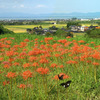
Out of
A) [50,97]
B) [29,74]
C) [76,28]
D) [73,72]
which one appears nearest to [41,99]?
[50,97]

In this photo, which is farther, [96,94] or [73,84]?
[73,84]

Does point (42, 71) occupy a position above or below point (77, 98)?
above

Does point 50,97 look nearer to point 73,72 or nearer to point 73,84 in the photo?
point 73,84

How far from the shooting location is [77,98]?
12.5ft

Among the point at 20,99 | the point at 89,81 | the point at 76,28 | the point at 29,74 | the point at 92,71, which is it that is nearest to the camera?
the point at 29,74

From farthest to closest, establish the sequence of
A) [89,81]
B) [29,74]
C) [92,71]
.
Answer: [92,71] → [89,81] → [29,74]

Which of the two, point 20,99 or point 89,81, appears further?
point 89,81

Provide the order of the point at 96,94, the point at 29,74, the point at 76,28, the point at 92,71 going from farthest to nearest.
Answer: the point at 76,28
the point at 92,71
the point at 96,94
the point at 29,74

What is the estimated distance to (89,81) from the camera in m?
4.37

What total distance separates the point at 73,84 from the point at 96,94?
2.14 feet

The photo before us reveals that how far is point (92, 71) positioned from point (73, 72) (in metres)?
0.57

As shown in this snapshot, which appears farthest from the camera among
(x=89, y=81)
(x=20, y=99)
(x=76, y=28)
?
(x=76, y=28)

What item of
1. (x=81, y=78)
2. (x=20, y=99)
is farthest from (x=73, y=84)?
(x=20, y=99)

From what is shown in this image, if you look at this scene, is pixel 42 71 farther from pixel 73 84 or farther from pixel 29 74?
pixel 73 84
